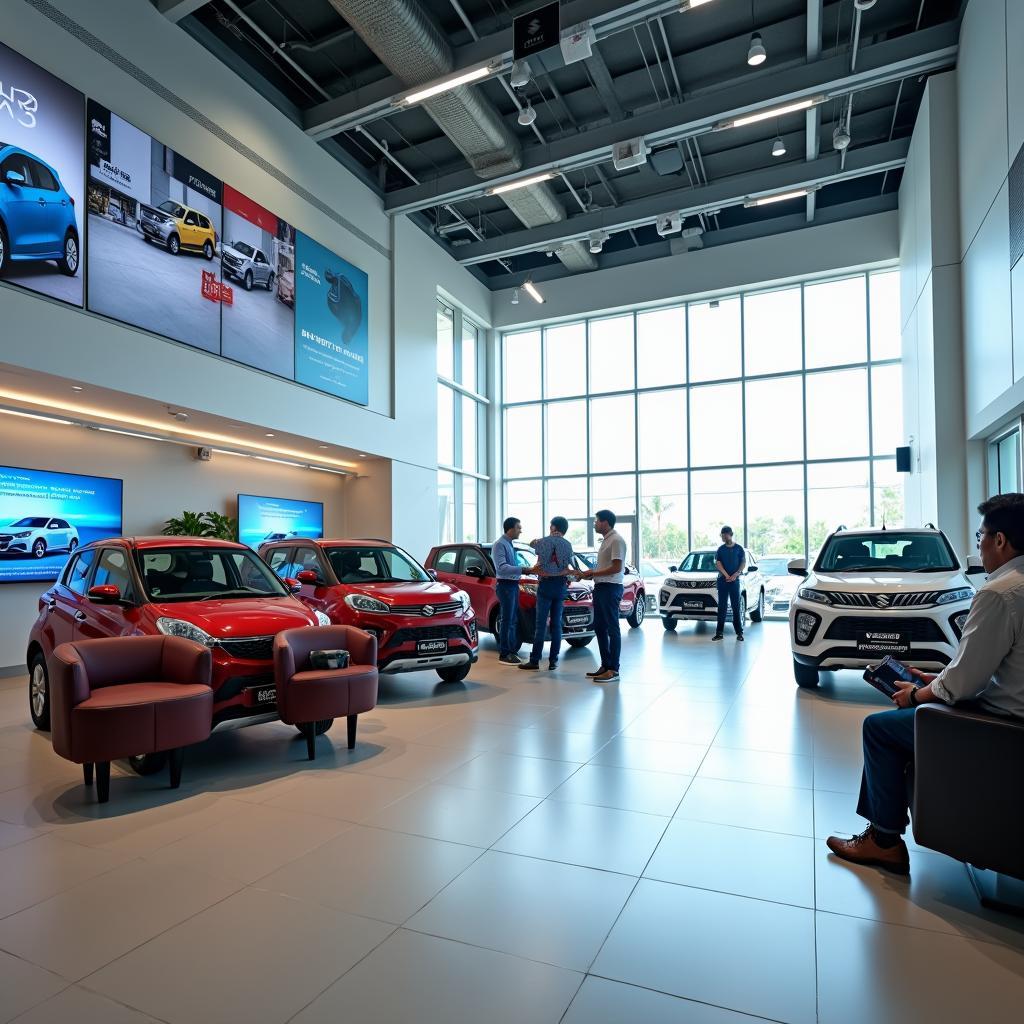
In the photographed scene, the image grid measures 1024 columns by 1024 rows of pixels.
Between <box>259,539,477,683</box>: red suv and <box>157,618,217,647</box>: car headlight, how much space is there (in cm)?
122

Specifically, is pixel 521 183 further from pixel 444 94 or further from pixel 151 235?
pixel 151 235

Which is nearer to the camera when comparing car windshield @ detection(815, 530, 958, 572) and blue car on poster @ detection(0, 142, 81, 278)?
car windshield @ detection(815, 530, 958, 572)

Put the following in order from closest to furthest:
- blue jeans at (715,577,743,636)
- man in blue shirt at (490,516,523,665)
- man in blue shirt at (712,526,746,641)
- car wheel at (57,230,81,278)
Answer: car wheel at (57,230,81,278)
man in blue shirt at (490,516,523,665)
man in blue shirt at (712,526,746,641)
blue jeans at (715,577,743,636)

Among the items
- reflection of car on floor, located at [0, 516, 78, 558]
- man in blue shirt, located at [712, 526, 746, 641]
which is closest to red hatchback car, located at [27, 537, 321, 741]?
reflection of car on floor, located at [0, 516, 78, 558]

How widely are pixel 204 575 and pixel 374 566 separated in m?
2.06

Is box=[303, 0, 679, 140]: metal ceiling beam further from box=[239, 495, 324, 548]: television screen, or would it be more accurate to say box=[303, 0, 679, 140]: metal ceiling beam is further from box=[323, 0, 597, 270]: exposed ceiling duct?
box=[239, 495, 324, 548]: television screen

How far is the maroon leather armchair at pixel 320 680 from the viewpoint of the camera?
156 inches

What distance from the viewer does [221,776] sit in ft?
12.6

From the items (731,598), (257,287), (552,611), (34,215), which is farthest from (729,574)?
(34,215)

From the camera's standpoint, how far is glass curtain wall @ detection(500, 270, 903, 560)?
13477 mm

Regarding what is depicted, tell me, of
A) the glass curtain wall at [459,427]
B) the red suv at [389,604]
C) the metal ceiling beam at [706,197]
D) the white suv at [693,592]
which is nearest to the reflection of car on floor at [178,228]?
the red suv at [389,604]

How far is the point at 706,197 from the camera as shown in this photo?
12523mm

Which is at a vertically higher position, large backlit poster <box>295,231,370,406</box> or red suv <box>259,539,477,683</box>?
large backlit poster <box>295,231,370,406</box>

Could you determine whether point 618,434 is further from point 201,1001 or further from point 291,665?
point 201,1001
